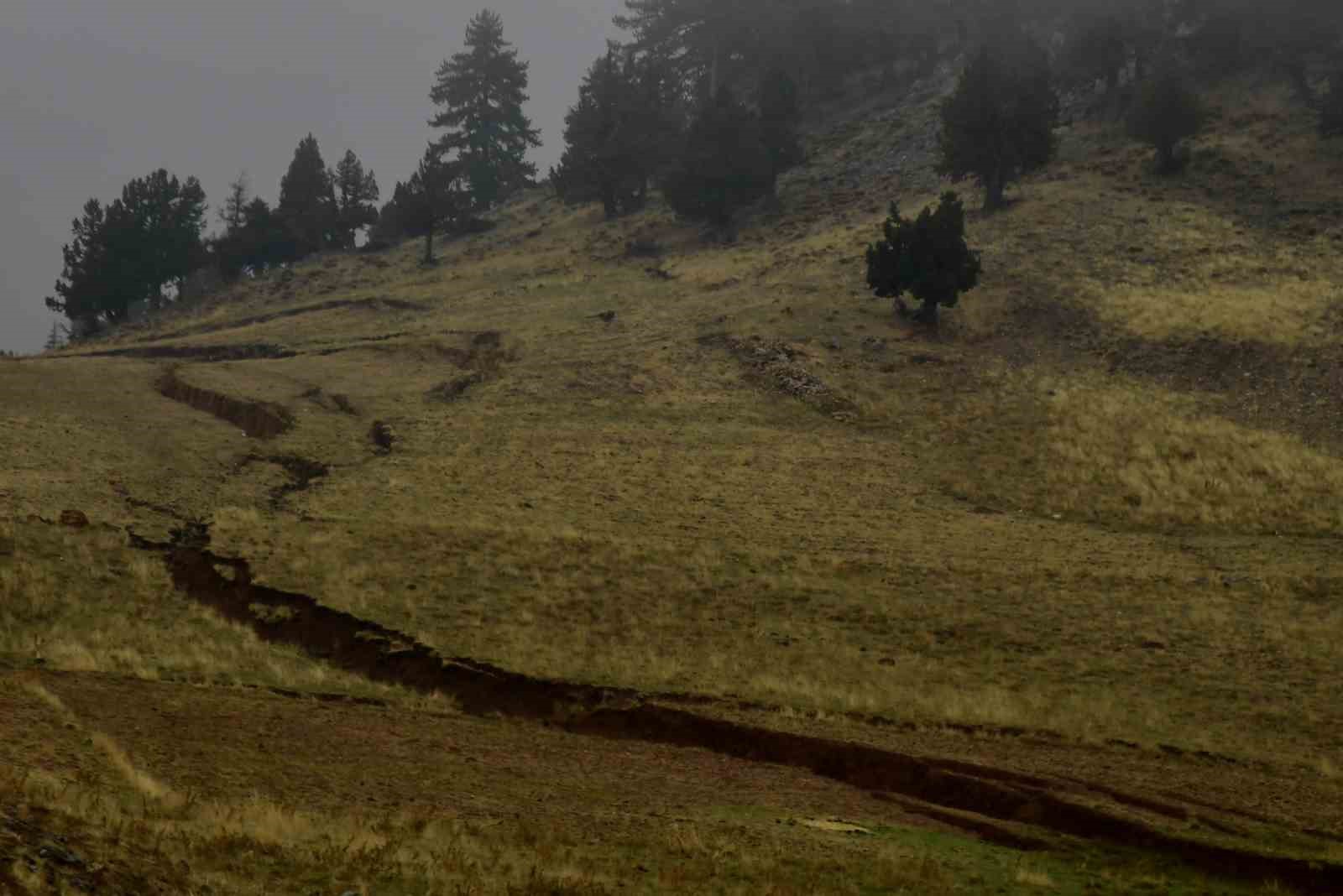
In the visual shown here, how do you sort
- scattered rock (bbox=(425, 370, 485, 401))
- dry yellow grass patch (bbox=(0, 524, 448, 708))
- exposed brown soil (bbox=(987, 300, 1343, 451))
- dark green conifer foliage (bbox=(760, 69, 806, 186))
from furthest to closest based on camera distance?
1. dark green conifer foliage (bbox=(760, 69, 806, 186))
2. scattered rock (bbox=(425, 370, 485, 401))
3. exposed brown soil (bbox=(987, 300, 1343, 451))
4. dry yellow grass patch (bbox=(0, 524, 448, 708))

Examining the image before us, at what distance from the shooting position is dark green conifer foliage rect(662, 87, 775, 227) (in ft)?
231

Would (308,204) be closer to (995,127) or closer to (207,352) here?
(207,352)

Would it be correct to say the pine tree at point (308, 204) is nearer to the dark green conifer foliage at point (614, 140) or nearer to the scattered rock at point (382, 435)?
the dark green conifer foliage at point (614, 140)

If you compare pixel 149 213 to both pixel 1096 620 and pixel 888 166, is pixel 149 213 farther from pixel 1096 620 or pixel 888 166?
pixel 1096 620

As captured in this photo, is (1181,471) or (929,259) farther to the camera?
(929,259)

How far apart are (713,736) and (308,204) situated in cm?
7738

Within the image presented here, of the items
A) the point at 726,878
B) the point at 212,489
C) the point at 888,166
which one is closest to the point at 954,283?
the point at 888,166

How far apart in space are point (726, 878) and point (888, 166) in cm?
6945

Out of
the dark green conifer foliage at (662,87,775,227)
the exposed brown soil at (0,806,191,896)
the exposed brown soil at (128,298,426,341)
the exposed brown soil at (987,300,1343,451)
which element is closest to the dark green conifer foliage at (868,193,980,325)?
the exposed brown soil at (987,300,1343,451)

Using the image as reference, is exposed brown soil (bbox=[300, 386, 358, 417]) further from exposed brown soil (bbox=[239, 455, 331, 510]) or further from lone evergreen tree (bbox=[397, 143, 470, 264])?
lone evergreen tree (bbox=[397, 143, 470, 264])

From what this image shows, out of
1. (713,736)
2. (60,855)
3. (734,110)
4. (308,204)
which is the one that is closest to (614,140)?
(734,110)

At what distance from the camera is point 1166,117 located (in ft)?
205

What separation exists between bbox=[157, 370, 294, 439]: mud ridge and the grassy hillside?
A: 185 mm

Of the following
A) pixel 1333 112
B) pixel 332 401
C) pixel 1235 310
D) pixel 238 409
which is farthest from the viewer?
pixel 1333 112
